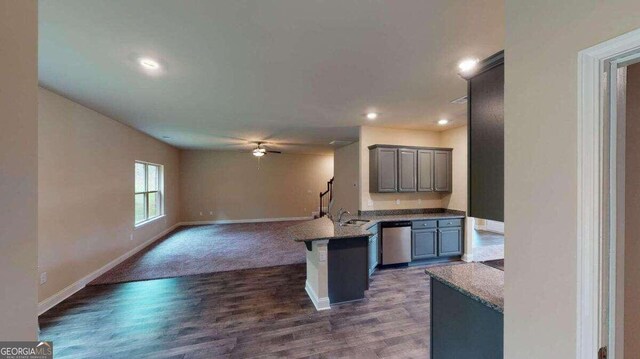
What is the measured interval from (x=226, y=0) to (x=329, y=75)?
125cm

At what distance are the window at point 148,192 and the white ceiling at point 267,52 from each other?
2.51m

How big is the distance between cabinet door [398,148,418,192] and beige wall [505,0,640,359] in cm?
370

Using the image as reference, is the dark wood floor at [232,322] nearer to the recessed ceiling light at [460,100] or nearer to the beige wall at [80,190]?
the beige wall at [80,190]

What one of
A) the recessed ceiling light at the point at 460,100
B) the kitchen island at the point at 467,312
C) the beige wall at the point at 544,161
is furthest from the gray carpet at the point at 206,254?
the beige wall at the point at 544,161

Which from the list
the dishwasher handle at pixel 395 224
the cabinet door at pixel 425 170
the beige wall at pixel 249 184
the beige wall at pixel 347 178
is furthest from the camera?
the beige wall at pixel 249 184

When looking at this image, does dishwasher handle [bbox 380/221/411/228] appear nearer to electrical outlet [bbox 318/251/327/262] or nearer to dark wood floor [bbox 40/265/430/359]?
dark wood floor [bbox 40/265/430/359]

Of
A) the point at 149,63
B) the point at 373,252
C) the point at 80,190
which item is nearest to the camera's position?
the point at 149,63

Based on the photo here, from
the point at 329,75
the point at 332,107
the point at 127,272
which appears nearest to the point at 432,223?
the point at 332,107

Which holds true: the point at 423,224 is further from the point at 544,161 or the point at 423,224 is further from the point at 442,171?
the point at 544,161

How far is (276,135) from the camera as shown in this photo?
5.87 meters

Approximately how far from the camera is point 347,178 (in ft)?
23.1

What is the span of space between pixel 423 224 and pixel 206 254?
4.45m

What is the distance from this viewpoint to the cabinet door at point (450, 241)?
4609mm

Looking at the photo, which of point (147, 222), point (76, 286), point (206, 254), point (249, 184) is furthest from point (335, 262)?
point (249, 184)
